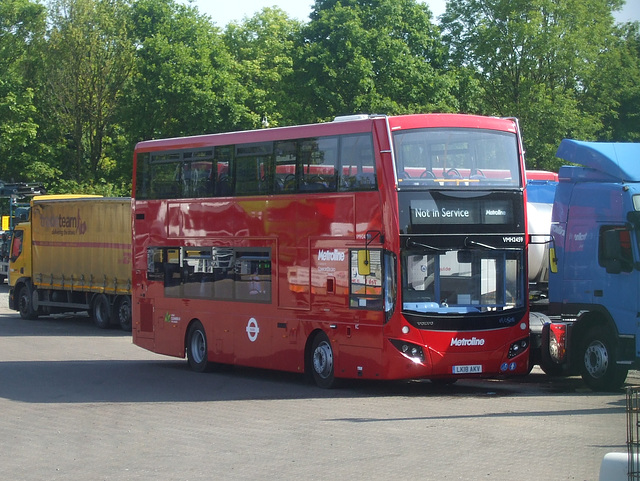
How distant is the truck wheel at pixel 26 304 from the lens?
1383 inches

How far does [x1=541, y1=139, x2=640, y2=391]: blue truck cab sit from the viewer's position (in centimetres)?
1482

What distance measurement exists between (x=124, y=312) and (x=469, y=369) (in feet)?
55.2

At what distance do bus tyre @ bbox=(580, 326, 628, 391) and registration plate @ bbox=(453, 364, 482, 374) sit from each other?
1.81 m

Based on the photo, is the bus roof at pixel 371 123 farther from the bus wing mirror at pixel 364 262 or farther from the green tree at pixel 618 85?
the green tree at pixel 618 85

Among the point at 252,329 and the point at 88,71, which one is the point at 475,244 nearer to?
the point at 252,329

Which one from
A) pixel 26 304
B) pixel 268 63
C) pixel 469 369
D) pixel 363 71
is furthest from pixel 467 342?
pixel 268 63

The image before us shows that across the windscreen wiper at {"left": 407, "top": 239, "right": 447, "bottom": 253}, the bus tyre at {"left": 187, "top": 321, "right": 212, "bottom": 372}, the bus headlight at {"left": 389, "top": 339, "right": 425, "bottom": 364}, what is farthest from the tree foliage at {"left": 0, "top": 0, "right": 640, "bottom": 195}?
the bus headlight at {"left": 389, "top": 339, "right": 425, "bottom": 364}

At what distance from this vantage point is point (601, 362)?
1552 centimetres

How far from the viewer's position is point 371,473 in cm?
930

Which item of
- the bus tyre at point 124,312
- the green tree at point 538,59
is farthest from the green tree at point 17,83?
the bus tyre at point 124,312

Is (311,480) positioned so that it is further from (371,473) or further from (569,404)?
(569,404)

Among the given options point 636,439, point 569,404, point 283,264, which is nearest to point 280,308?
point 283,264

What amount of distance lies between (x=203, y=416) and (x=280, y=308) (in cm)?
396

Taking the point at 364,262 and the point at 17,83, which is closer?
the point at 364,262
